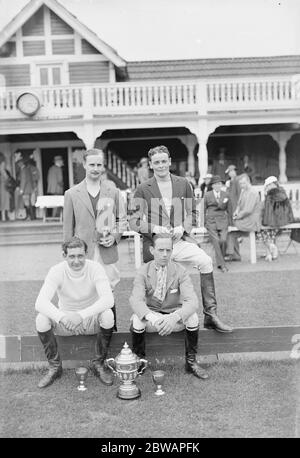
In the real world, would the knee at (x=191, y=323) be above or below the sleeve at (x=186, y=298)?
below

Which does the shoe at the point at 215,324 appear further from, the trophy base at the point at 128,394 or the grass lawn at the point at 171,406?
the trophy base at the point at 128,394

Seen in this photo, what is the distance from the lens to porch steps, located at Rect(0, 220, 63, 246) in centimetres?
1380

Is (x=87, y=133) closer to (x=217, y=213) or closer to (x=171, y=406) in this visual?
(x=217, y=213)

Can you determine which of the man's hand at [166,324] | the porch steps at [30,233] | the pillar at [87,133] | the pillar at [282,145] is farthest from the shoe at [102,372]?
the pillar at [282,145]

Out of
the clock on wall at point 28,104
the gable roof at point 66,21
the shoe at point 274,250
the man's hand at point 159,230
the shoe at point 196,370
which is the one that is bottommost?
the shoe at point 196,370

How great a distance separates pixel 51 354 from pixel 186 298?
3.68 ft

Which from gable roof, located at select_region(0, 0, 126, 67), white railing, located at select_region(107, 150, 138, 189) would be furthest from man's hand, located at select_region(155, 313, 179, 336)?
gable roof, located at select_region(0, 0, 126, 67)

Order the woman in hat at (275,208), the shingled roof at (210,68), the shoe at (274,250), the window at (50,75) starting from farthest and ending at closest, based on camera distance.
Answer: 1. the shingled roof at (210,68)
2. the window at (50,75)
3. the shoe at (274,250)
4. the woman in hat at (275,208)

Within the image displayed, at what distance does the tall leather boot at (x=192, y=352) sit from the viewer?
4.29 m

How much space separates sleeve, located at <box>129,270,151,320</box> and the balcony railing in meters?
12.1

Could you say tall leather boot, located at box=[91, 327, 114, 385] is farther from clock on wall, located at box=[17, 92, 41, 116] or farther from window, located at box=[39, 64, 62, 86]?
window, located at box=[39, 64, 62, 86]

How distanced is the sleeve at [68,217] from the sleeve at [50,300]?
56 cm

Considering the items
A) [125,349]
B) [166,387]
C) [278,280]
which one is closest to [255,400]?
[166,387]

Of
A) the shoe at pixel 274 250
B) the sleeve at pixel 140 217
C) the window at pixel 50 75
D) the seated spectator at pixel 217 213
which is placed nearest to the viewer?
the sleeve at pixel 140 217
